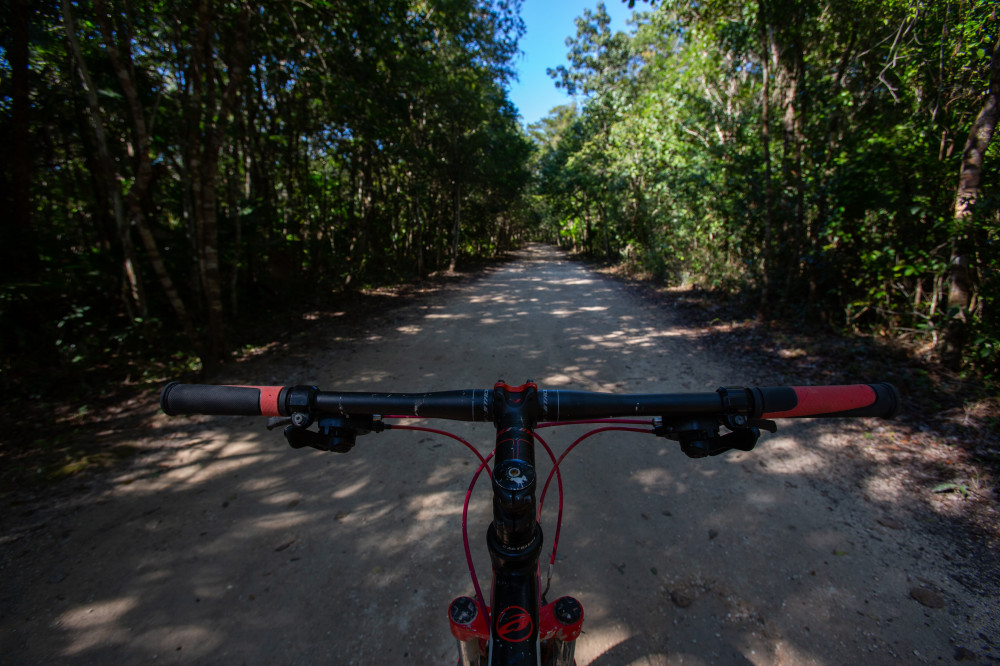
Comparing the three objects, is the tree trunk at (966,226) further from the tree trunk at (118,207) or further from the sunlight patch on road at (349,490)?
the tree trunk at (118,207)

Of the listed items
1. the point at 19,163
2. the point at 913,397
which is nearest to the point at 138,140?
the point at 19,163

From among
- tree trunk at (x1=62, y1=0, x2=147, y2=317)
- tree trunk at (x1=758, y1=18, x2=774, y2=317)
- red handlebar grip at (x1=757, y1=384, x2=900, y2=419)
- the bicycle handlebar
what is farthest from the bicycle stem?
tree trunk at (x1=758, y1=18, x2=774, y2=317)

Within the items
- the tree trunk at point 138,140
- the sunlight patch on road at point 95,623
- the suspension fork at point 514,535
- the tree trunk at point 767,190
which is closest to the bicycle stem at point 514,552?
the suspension fork at point 514,535

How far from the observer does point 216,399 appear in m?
1.39

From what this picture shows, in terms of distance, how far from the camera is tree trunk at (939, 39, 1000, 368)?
14.6ft

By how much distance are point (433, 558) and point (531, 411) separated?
79.8 inches

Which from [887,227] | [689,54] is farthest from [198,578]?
[689,54]

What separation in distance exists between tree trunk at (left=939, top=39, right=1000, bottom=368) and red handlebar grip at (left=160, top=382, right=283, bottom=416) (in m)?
6.82

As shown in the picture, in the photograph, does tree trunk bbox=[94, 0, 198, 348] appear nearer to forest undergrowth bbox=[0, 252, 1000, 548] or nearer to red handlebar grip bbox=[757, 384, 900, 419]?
forest undergrowth bbox=[0, 252, 1000, 548]

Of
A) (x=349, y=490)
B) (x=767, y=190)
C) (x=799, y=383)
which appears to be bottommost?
(x=349, y=490)

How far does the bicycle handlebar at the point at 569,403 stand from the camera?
4.19 ft

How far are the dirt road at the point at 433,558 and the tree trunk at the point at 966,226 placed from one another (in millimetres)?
2031

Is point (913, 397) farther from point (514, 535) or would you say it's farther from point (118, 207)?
point (118, 207)

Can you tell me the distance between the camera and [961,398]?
171 inches
